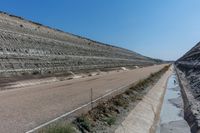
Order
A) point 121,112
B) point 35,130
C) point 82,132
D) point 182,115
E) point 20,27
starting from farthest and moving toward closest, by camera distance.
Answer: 1. point 20,27
2. point 182,115
3. point 121,112
4. point 82,132
5. point 35,130

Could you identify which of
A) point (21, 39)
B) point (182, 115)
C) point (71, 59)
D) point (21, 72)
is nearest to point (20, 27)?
point (21, 39)

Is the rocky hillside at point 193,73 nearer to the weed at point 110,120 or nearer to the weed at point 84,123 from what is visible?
the weed at point 110,120

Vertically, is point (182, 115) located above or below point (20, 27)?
below

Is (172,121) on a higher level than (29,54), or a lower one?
lower

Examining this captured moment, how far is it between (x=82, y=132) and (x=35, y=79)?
27.2 m

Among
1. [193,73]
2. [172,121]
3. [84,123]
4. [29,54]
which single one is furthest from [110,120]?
[193,73]

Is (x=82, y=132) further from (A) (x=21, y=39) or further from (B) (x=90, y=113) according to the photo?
(A) (x=21, y=39)

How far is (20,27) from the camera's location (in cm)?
5594

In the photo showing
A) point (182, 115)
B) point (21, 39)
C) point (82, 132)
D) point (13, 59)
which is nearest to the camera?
point (82, 132)

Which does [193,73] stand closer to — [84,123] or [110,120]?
[110,120]

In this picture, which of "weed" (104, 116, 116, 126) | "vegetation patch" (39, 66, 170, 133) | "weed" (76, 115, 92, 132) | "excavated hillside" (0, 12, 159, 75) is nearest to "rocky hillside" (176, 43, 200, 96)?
"vegetation patch" (39, 66, 170, 133)

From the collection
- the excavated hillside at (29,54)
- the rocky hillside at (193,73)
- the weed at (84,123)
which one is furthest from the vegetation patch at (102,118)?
the excavated hillside at (29,54)

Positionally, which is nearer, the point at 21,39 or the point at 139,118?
the point at 139,118

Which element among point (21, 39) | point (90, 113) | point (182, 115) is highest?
point (21, 39)
